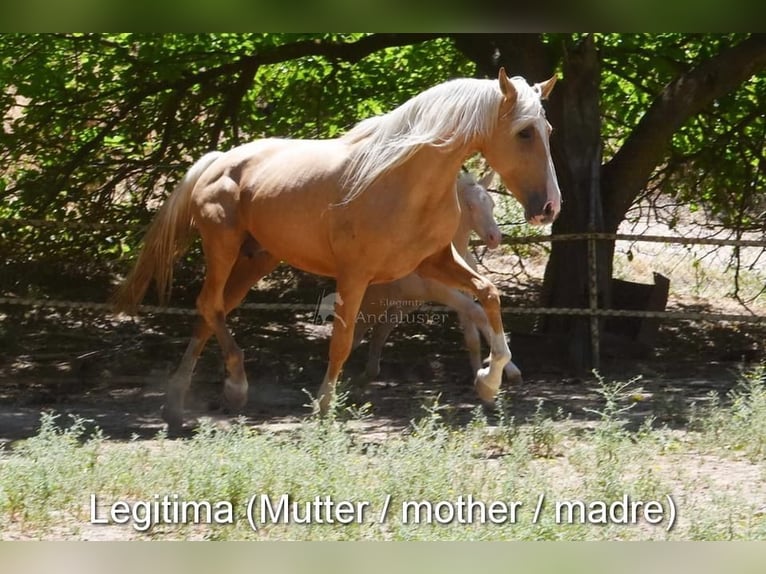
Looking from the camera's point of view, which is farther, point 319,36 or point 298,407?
point 319,36

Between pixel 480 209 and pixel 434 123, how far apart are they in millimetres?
2057

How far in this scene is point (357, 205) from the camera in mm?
6668

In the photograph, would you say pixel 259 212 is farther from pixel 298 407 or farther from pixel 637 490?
pixel 637 490

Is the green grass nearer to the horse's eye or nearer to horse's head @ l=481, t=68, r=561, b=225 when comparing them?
horse's head @ l=481, t=68, r=561, b=225

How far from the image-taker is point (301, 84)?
420 inches

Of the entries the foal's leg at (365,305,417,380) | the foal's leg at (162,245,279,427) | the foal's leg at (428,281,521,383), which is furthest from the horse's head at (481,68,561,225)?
the foal's leg at (365,305,417,380)

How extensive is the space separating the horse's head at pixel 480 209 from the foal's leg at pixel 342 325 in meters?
1.81

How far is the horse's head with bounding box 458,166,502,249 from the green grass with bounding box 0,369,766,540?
2334 millimetres

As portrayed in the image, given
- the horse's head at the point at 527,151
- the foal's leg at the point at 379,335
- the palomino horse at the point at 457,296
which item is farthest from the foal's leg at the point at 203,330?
the horse's head at the point at 527,151

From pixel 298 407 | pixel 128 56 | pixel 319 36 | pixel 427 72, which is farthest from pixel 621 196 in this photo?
pixel 128 56

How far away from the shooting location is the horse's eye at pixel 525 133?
6191 mm

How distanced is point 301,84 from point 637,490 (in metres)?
6.69

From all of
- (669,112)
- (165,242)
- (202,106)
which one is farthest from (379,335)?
(202,106)

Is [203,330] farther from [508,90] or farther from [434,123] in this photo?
[508,90]
